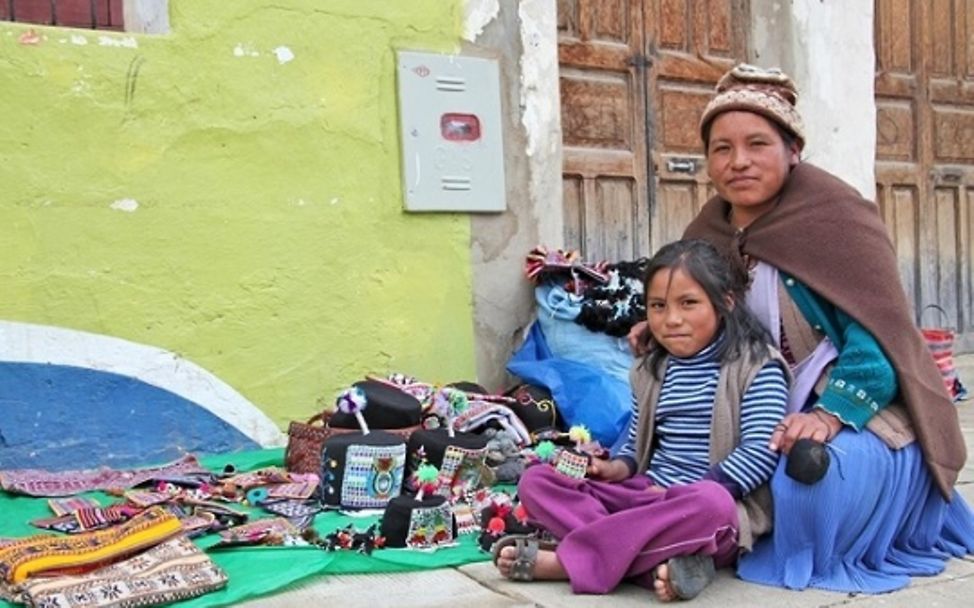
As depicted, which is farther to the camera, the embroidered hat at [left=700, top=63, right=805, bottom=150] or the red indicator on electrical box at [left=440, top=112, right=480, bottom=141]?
the red indicator on electrical box at [left=440, top=112, right=480, bottom=141]

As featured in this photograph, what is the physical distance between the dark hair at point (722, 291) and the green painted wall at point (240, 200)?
2.16m

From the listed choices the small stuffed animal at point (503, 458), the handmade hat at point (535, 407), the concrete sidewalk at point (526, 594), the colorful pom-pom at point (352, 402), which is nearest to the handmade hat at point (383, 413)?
the colorful pom-pom at point (352, 402)

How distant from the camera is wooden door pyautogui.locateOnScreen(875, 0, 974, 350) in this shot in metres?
6.94

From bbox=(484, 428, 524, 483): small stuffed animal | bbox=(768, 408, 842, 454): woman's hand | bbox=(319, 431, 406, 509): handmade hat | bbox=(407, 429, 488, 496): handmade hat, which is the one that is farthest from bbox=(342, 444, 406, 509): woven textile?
bbox=(768, 408, 842, 454): woman's hand

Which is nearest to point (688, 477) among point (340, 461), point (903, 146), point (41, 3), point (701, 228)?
point (701, 228)

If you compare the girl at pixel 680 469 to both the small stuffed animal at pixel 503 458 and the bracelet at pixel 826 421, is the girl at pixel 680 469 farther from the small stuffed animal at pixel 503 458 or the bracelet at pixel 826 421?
the small stuffed animal at pixel 503 458

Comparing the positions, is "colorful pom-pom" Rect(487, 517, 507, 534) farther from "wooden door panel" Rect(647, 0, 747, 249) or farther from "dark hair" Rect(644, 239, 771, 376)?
"wooden door panel" Rect(647, 0, 747, 249)

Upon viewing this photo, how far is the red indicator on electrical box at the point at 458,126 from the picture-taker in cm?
480

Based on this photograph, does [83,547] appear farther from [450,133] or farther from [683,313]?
[450,133]

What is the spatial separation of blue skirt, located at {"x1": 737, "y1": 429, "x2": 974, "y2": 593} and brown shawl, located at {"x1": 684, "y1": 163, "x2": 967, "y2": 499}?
0.30 ft

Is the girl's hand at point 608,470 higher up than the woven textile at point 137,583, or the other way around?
the girl's hand at point 608,470

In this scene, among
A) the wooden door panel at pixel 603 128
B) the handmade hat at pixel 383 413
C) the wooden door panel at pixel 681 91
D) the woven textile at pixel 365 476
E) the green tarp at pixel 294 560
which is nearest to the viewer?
the green tarp at pixel 294 560

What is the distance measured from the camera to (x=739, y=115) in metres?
2.73

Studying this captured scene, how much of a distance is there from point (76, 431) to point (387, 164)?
1734 millimetres
